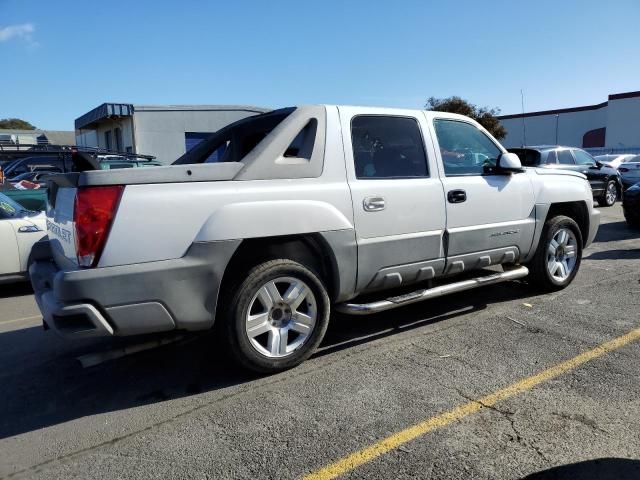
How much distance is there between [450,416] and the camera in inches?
119

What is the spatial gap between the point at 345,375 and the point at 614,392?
1731 mm

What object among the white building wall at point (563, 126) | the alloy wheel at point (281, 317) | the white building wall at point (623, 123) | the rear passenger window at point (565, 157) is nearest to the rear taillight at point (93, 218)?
the alloy wheel at point (281, 317)

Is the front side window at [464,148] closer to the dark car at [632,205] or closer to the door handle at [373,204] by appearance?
the door handle at [373,204]

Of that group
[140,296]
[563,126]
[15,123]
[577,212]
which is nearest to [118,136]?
[577,212]

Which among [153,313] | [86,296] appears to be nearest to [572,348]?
[153,313]

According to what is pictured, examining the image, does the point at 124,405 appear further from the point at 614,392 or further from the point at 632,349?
Result: the point at 632,349

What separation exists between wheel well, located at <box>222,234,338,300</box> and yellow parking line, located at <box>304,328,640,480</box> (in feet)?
4.21

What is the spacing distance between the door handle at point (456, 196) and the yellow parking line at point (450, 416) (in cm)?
154

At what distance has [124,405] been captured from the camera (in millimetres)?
3342

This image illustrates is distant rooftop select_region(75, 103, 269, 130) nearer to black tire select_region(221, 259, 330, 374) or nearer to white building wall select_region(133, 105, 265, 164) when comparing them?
white building wall select_region(133, 105, 265, 164)

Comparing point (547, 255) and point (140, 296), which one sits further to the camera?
point (547, 255)

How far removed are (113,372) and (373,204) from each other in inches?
93.4

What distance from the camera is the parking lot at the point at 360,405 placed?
2613 millimetres

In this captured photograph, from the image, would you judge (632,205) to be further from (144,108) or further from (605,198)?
(144,108)
